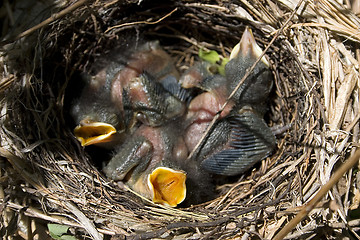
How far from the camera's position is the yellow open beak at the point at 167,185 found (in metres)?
1.23

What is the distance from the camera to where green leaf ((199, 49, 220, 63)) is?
170 cm

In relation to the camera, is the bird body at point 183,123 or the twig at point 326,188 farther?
the bird body at point 183,123

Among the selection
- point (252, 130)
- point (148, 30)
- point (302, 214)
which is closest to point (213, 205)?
point (252, 130)

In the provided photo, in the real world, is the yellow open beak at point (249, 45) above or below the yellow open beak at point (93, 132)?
above

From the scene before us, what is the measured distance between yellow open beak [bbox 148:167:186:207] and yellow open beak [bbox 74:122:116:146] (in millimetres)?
241

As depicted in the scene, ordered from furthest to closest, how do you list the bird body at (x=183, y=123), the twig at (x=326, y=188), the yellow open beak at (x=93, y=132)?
the bird body at (x=183, y=123), the yellow open beak at (x=93, y=132), the twig at (x=326, y=188)

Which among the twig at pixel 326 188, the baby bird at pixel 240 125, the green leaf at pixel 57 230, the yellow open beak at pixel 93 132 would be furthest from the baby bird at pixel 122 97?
the twig at pixel 326 188

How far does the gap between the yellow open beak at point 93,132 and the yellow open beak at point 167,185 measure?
241 millimetres

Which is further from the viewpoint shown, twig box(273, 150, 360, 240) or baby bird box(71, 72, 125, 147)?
baby bird box(71, 72, 125, 147)

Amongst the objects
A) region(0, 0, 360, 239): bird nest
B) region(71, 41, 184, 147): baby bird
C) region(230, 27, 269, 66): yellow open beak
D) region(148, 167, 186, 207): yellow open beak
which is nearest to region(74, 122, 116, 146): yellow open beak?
region(71, 41, 184, 147): baby bird

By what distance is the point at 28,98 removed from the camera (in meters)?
1.34

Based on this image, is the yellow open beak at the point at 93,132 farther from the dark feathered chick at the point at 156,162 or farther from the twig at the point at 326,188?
the twig at the point at 326,188

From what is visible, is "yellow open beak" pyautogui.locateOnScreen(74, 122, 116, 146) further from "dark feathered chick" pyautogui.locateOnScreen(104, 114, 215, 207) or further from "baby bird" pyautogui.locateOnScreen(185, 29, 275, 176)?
"baby bird" pyautogui.locateOnScreen(185, 29, 275, 176)

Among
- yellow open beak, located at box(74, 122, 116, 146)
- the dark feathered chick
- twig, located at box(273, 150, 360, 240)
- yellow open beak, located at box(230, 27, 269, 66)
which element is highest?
yellow open beak, located at box(230, 27, 269, 66)
